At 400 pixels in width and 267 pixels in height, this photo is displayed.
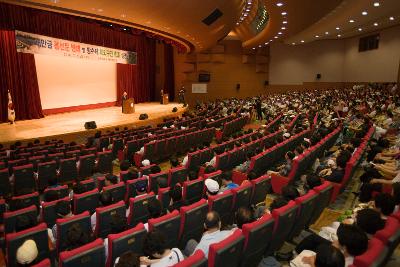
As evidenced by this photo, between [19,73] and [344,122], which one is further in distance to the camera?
[19,73]

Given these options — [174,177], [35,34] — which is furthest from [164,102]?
[174,177]

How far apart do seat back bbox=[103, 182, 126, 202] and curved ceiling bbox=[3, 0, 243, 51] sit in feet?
25.2

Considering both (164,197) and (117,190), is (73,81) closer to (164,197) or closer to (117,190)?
(117,190)

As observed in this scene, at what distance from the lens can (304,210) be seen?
355 cm

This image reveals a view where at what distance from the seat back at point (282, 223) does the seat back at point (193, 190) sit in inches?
66.4

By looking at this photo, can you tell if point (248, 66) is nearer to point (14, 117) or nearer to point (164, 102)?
point (164, 102)

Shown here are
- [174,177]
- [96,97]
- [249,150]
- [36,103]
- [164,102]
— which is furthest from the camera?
[164,102]

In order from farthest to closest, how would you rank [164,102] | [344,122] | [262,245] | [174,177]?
[164,102] < [344,122] < [174,177] < [262,245]

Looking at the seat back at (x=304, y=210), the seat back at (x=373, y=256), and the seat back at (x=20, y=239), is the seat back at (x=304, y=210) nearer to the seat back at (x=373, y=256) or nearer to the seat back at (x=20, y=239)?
the seat back at (x=373, y=256)

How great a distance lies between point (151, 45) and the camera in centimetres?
2333

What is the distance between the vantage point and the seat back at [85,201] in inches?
174

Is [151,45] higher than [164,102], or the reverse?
[151,45]

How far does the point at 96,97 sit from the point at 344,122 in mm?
13496

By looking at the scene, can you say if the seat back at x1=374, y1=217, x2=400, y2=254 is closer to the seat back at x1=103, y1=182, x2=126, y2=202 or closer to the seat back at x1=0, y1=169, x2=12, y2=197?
the seat back at x1=103, y1=182, x2=126, y2=202
